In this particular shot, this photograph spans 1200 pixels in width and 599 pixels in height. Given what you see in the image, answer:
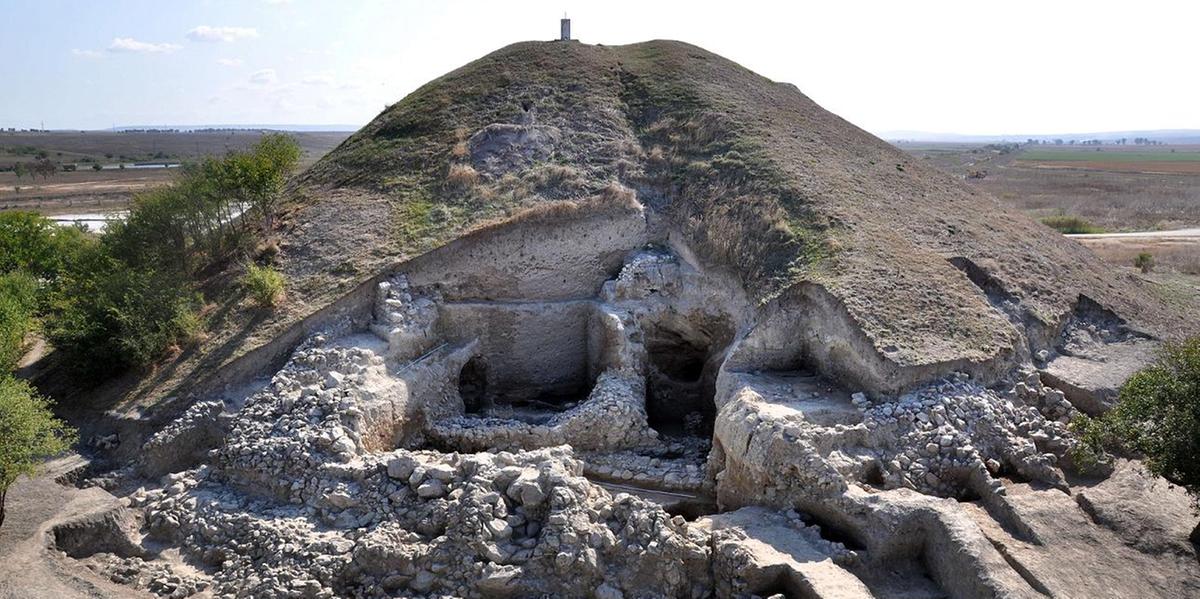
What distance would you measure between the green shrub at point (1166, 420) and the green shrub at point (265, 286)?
14.2 m

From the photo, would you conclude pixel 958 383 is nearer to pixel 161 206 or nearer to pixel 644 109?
pixel 644 109

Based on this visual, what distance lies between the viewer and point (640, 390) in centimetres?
1448

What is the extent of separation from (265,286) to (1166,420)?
586 inches

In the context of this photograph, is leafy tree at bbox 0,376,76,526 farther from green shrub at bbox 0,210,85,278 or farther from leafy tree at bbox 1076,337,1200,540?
leafy tree at bbox 1076,337,1200,540

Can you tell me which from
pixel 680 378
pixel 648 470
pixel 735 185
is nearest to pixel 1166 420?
pixel 648 470

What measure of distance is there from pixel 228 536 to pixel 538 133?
12454 millimetres

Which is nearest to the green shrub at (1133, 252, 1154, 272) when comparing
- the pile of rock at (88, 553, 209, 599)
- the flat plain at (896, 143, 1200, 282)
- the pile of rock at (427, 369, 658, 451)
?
the flat plain at (896, 143, 1200, 282)

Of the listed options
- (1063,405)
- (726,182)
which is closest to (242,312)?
(726,182)

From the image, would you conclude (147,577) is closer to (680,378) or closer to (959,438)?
(680,378)

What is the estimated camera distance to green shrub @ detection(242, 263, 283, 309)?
14.5 metres

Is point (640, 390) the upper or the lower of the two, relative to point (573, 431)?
upper

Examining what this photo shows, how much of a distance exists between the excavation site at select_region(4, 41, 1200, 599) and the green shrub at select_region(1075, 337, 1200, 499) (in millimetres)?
1070

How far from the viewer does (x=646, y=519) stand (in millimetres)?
9867

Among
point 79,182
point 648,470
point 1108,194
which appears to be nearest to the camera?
point 648,470
